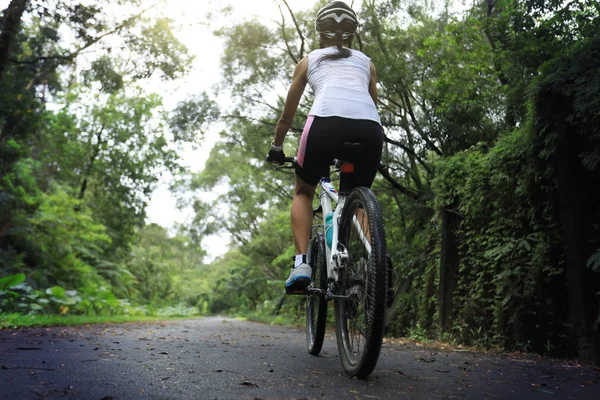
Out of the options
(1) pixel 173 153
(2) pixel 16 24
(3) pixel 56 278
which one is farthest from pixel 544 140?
(1) pixel 173 153

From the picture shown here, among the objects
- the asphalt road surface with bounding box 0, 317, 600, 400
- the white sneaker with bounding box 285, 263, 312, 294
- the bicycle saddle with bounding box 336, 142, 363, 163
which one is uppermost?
the bicycle saddle with bounding box 336, 142, 363, 163

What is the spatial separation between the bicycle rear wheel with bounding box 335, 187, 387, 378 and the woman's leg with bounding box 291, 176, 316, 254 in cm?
45

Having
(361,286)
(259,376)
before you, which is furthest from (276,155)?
(259,376)

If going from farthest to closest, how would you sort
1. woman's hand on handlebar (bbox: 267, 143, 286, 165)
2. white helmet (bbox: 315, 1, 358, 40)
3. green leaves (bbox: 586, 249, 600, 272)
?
1. woman's hand on handlebar (bbox: 267, 143, 286, 165)
2. green leaves (bbox: 586, 249, 600, 272)
3. white helmet (bbox: 315, 1, 358, 40)

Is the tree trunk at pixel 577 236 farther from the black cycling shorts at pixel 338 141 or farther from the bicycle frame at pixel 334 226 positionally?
the bicycle frame at pixel 334 226

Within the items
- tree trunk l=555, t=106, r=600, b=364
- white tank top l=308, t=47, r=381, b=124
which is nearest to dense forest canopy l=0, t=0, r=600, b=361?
tree trunk l=555, t=106, r=600, b=364

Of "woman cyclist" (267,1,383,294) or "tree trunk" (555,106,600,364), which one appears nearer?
"woman cyclist" (267,1,383,294)

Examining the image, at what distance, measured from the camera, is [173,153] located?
2434 centimetres

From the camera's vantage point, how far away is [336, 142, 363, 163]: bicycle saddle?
3.22 meters

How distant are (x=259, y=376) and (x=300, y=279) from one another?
74cm

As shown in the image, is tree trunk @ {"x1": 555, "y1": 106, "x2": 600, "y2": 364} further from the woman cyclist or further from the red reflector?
the red reflector

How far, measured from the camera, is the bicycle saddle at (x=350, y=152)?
3225 millimetres

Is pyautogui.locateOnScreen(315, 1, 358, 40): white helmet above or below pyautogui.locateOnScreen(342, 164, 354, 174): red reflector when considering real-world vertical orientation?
above

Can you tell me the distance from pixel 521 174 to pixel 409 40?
6.91 m
